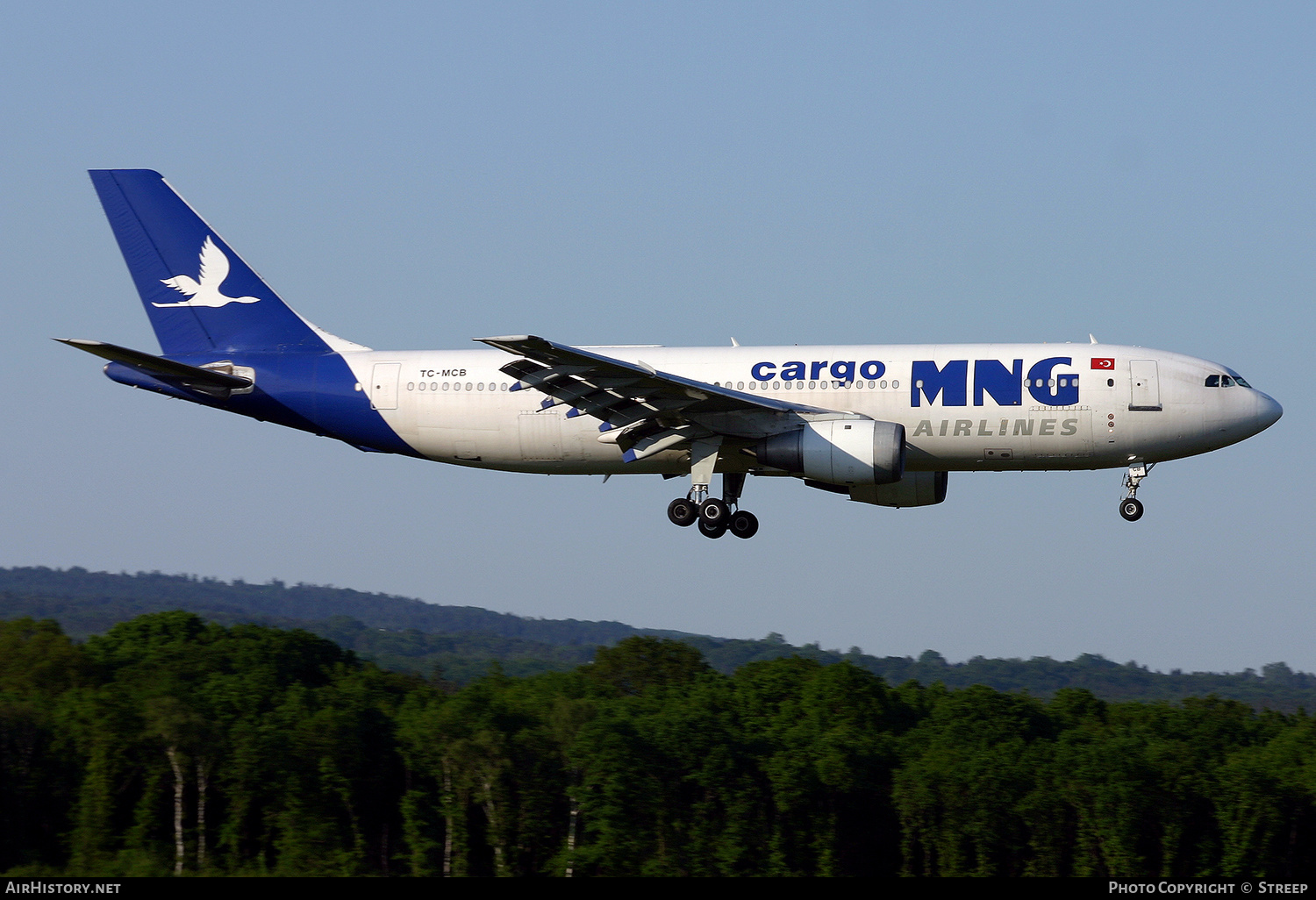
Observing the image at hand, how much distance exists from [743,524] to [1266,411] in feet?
47.5

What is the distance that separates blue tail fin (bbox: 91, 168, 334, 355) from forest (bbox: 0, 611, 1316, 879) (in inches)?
777

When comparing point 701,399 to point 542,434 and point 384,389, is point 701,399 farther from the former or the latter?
point 384,389

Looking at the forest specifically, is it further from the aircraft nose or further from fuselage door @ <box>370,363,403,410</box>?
the aircraft nose

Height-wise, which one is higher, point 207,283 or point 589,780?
point 207,283

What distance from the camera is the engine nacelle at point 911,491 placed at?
44219 mm

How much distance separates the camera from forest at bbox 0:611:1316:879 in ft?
202

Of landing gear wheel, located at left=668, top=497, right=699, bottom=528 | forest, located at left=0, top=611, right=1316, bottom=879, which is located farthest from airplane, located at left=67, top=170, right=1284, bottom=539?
forest, located at left=0, top=611, right=1316, bottom=879

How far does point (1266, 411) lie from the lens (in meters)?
40.8

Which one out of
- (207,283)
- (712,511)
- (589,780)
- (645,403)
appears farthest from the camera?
(589,780)

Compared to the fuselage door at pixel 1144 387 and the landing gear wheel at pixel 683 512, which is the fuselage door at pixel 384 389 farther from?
the fuselage door at pixel 1144 387

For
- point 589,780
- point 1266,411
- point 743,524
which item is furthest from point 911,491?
point 589,780

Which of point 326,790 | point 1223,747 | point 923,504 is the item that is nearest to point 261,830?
point 326,790

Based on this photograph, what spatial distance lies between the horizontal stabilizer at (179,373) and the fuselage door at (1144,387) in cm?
2486

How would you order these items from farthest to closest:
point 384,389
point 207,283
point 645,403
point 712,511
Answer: point 207,283
point 384,389
point 712,511
point 645,403
